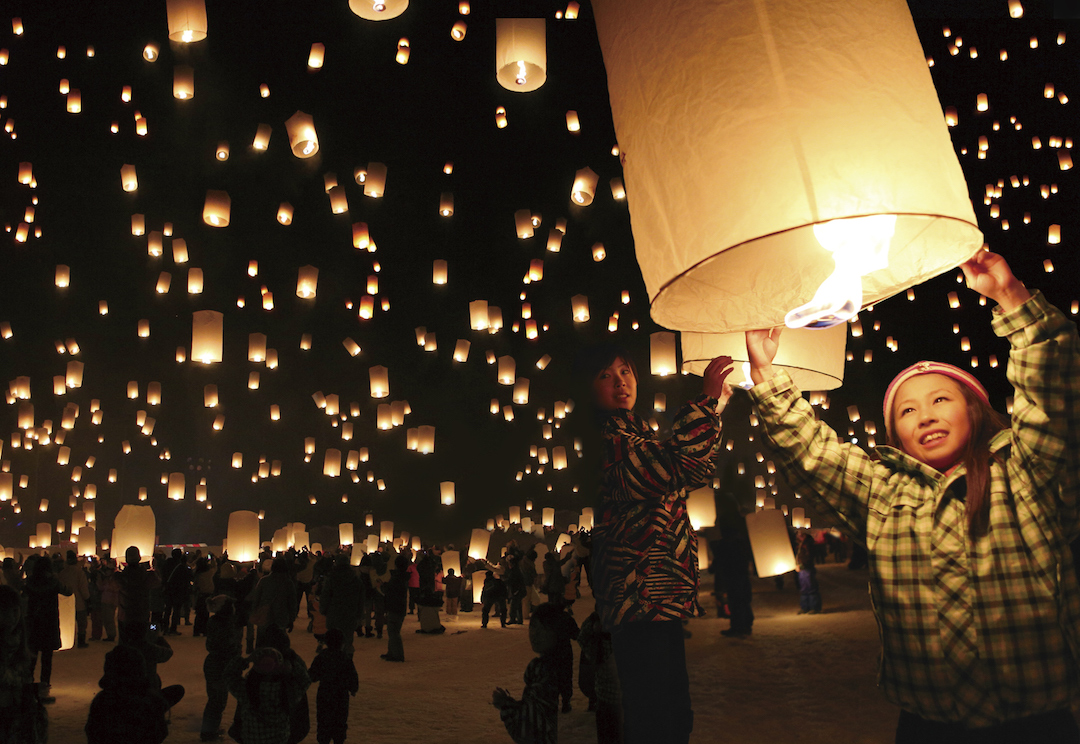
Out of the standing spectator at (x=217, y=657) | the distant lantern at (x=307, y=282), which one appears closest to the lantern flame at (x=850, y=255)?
the standing spectator at (x=217, y=657)

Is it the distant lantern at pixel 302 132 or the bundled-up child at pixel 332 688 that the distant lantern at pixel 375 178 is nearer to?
the distant lantern at pixel 302 132

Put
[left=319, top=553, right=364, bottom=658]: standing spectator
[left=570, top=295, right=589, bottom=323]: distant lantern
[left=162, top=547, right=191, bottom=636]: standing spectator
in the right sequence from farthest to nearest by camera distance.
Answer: [left=570, top=295, right=589, bottom=323]: distant lantern, [left=162, top=547, right=191, bottom=636]: standing spectator, [left=319, top=553, right=364, bottom=658]: standing spectator

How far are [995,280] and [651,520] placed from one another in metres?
1.09

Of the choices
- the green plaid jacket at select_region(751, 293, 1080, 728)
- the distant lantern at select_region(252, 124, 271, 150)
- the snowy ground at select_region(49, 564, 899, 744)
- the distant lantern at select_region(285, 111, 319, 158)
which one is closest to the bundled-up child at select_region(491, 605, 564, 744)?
the snowy ground at select_region(49, 564, 899, 744)

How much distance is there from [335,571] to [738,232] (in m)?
7.87

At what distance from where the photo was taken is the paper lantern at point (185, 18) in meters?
7.74

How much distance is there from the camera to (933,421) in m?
1.51

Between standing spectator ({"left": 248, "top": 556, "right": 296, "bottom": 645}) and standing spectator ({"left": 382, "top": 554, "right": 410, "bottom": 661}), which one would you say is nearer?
standing spectator ({"left": 248, "top": 556, "right": 296, "bottom": 645})

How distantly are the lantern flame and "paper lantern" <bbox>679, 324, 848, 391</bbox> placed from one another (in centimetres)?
69

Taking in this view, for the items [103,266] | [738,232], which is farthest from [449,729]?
[103,266]

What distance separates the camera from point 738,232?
104cm

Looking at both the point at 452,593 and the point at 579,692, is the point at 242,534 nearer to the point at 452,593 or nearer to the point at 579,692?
the point at 452,593

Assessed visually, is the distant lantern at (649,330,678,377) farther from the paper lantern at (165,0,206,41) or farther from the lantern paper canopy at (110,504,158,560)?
the lantern paper canopy at (110,504,158,560)

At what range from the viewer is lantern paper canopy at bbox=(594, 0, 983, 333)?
1013 millimetres
